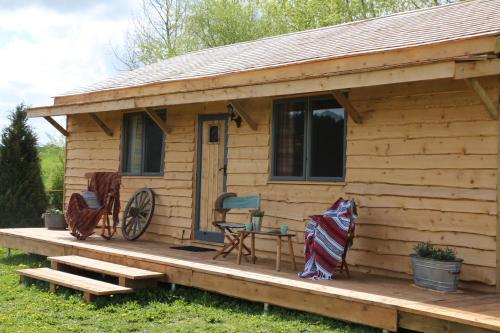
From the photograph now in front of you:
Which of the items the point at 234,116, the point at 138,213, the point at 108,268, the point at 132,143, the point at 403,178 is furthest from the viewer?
the point at 132,143

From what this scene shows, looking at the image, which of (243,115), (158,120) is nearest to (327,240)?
(243,115)

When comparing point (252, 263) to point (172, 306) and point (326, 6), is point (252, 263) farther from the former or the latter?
point (326, 6)

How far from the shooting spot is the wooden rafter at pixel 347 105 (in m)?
6.91

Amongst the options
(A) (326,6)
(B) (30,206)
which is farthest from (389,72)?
(A) (326,6)

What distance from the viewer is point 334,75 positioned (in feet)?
21.2

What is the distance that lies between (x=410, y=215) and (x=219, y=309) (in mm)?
2166

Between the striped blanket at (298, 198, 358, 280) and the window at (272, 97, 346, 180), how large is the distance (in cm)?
97

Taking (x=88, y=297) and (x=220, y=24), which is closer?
(x=88, y=297)

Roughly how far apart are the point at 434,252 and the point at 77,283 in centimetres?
378

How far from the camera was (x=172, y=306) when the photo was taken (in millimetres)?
6523

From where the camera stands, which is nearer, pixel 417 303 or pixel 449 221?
pixel 417 303

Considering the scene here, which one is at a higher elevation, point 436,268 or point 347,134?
point 347,134

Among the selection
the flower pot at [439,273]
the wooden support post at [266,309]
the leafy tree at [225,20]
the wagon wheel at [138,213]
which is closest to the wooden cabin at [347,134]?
the wagon wheel at [138,213]

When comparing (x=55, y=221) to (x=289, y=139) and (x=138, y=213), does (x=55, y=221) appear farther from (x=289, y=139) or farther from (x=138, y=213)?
(x=289, y=139)
